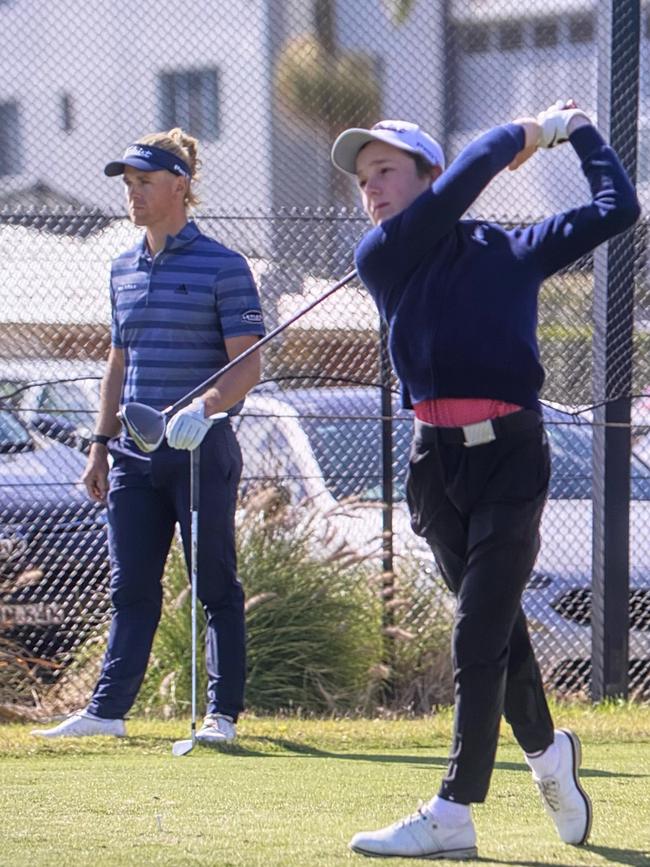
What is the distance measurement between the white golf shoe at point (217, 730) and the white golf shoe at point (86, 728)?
301mm

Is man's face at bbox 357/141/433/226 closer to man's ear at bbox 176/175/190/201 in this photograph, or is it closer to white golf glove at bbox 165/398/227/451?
white golf glove at bbox 165/398/227/451

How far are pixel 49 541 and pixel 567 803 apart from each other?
4.43 m

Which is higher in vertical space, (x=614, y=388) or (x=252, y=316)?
(x=252, y=316)

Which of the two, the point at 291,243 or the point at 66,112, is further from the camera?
the point at 66,112

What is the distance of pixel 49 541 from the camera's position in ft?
26.1

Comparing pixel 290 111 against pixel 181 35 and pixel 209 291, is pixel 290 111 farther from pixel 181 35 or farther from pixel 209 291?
pixel 209 291

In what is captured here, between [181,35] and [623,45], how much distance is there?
89.5 inches

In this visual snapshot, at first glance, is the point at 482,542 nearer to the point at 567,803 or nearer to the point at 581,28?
the point at 567,803

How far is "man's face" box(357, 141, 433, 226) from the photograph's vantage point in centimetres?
399

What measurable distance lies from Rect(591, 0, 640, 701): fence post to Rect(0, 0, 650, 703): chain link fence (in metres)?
0.04

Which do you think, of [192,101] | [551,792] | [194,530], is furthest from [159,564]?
[192,101]

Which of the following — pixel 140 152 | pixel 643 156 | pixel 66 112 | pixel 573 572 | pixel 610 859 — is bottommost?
pixel 573 572

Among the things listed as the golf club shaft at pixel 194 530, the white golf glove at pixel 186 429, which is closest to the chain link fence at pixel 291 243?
the golf club shaft at pixel 194 530

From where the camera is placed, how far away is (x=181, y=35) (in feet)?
28.4
